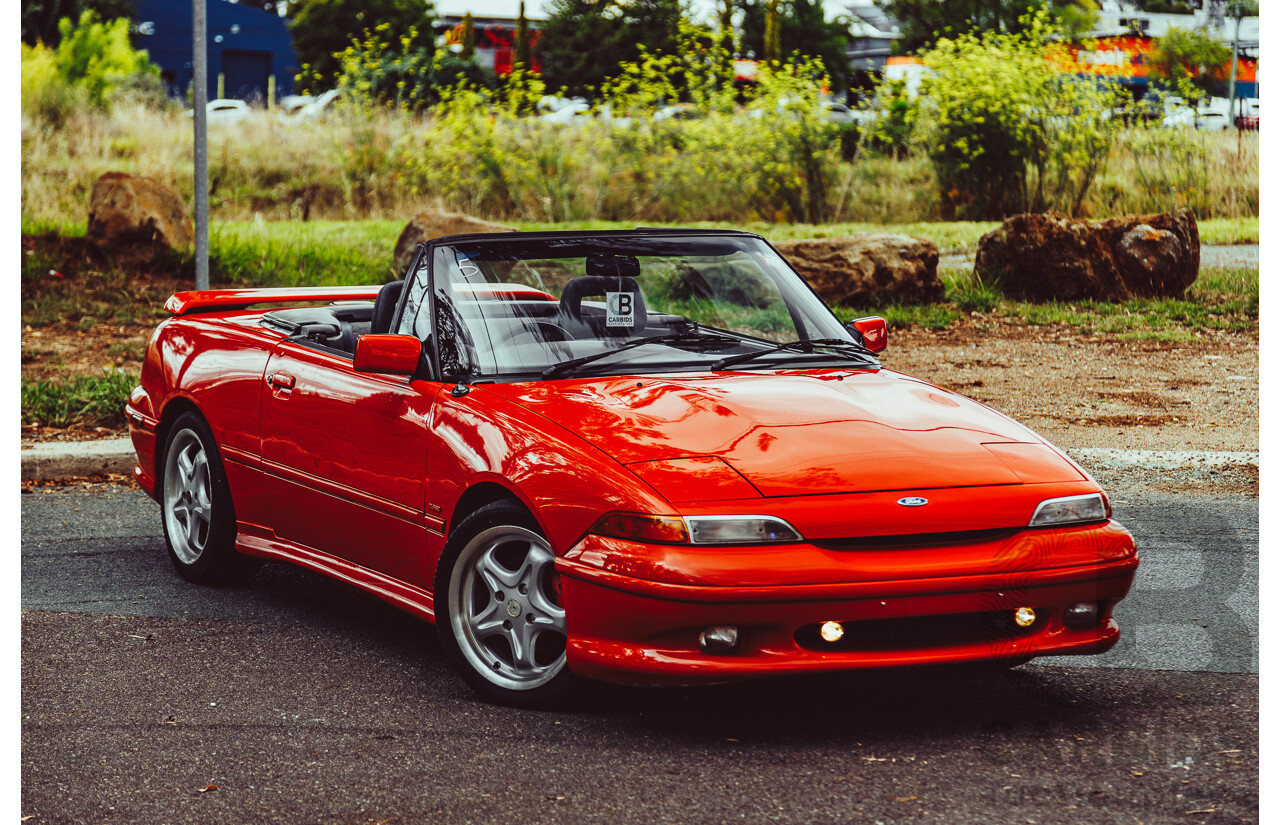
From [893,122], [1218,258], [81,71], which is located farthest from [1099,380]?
[81,71]

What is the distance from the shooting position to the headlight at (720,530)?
368cm

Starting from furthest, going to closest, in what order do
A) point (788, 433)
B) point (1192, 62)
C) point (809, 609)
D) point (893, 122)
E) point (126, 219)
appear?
point (893, 122) → point (1192, 62) → point (126, 219) → point (788, 433) → point (809, 609)

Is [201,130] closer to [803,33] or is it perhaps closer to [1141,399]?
[1141,399]

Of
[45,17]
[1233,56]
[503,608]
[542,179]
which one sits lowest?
[503,608]

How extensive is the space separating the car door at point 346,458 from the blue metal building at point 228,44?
56872mm

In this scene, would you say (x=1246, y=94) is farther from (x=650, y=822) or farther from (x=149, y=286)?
(x=650, y=822)

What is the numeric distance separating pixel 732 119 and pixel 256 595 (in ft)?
44.1

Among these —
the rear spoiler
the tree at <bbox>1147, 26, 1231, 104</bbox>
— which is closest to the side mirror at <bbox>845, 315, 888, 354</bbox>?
the rear spoiler

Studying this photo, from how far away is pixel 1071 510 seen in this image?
397 centimetres

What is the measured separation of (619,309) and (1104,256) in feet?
30.4

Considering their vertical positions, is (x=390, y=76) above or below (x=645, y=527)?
above

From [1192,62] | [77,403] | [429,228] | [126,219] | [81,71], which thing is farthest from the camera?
[81,71]

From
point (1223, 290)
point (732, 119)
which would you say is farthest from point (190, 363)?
point (732, 119)

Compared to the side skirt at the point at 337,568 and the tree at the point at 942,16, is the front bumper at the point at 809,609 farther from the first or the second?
the tree at the point at 942,16
